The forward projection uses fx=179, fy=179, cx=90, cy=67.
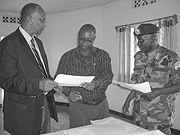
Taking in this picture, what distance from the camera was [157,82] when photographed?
160cm

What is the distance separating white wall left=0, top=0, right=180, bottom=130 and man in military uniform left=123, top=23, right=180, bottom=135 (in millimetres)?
2239

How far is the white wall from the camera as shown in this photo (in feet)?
12.8

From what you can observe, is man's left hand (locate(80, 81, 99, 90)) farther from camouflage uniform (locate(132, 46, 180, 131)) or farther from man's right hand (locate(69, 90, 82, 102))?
camouflage uniform (locate(132, 46, 180, 131))

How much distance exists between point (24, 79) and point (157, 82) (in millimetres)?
1125

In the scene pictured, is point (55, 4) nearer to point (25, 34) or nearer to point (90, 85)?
point (25, 34)

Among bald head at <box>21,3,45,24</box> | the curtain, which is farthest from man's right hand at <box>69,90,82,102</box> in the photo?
the curtain

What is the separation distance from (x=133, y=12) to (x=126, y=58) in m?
1.15

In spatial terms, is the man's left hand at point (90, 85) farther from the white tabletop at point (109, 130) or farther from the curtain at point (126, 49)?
the curtain at point (126, 49)

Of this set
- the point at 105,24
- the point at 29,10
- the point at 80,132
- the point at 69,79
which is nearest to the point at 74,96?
the point at 69,79

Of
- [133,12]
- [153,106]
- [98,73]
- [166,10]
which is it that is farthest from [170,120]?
[133,12]

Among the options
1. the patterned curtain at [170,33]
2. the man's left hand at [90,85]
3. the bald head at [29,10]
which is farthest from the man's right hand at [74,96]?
the patterned curtain at [170,33]

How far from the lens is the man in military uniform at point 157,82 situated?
157cm

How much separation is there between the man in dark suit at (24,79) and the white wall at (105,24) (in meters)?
3.02

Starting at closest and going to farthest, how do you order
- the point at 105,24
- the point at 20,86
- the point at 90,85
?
the point at 20,86, the point at 90,85, the point at 105,24
